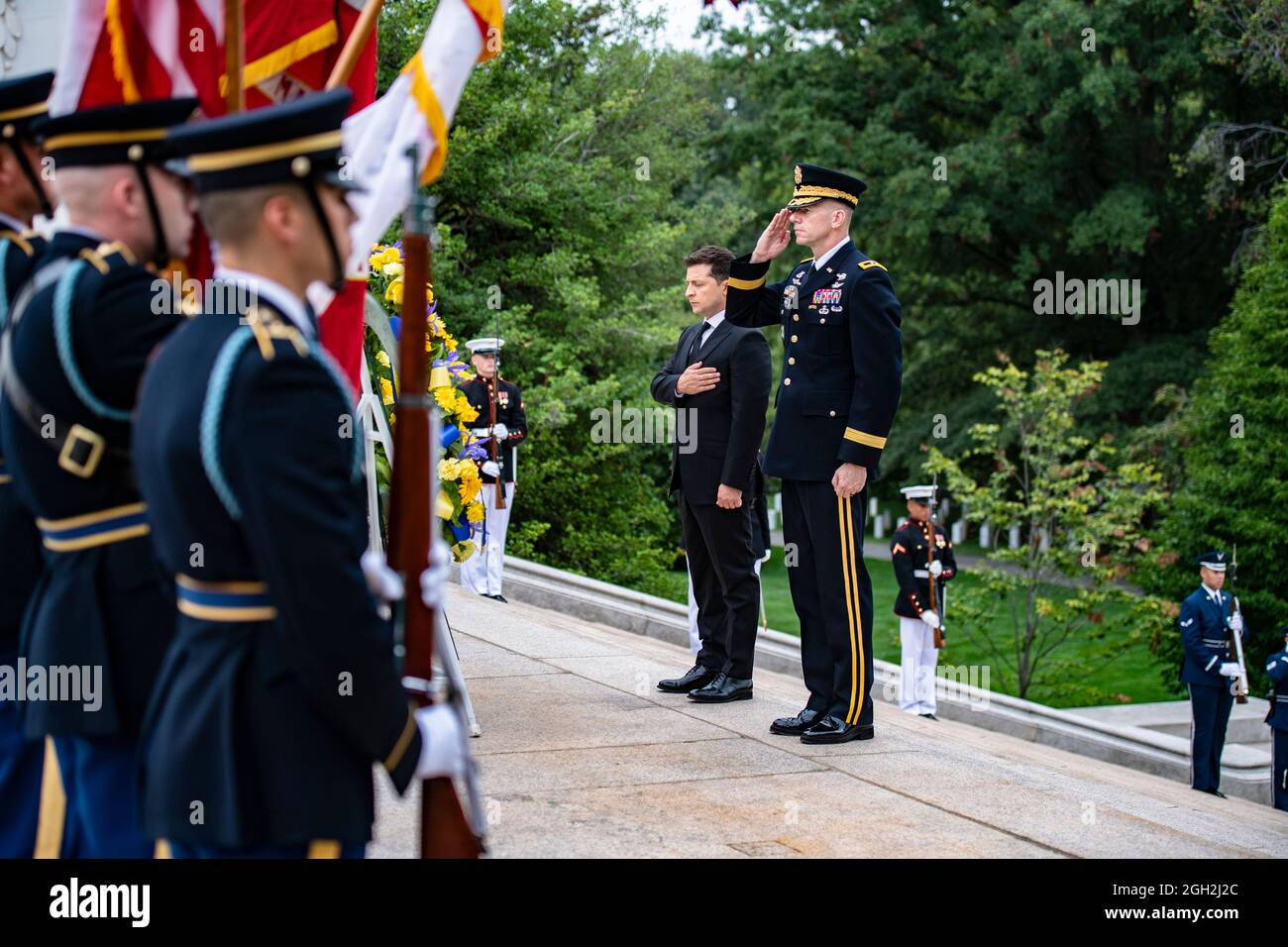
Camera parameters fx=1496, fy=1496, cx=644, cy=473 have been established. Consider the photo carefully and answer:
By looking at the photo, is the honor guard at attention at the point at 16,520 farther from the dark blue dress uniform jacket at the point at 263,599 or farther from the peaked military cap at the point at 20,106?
the dark blue dress uniform jacket at the point at 263,599

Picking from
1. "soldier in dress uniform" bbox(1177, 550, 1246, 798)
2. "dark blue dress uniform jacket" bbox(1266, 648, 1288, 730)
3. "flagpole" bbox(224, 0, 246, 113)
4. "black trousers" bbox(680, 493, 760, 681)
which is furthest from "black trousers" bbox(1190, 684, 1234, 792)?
"flagpole" bbox(224, 0, 246, 113)

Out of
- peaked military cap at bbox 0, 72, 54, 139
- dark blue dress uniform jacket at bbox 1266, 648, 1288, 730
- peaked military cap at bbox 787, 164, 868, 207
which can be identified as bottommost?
dark blue dress uniform jacket at bbox 1266, 648, 1288, 730

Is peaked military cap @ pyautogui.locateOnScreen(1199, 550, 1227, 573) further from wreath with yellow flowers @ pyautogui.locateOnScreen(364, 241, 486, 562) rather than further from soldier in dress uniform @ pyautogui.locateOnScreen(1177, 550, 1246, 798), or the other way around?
wreath with yellow flowers @ pyautogui.locateOnScreen(364, 241, 486, 562)

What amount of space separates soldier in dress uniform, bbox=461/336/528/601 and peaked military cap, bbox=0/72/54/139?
8.58 metres

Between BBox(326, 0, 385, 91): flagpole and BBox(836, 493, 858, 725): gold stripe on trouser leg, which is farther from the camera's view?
BBox(836, 493, 858, 725): gold stripe on trouser leg

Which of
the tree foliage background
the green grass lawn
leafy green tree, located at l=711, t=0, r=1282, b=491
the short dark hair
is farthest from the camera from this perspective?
A: leafy green tree, located at l=711, t=0, r=1282, b=491

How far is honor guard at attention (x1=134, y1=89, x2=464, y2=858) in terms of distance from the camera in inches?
96.7

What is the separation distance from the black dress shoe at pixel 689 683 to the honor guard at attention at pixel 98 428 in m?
4.22

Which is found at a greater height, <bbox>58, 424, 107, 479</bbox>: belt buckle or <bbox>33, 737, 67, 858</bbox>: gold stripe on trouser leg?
<bbox>58, 424, 107, 479</bbox>: belt buckle

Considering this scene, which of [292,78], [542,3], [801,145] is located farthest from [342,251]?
[801,145]

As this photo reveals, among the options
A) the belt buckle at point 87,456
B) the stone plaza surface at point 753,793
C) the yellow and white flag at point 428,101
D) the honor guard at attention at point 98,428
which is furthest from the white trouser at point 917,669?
the belt buckle at point 87,456

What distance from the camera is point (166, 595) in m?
3.18

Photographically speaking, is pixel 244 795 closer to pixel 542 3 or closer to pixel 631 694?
pixel 631 694

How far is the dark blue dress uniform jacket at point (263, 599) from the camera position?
2.45m
